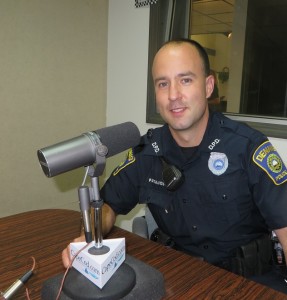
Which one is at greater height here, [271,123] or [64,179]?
[271,123]

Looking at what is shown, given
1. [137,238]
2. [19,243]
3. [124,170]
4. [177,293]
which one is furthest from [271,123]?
[19,243]

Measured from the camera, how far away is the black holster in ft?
3.46

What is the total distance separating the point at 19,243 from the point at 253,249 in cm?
76

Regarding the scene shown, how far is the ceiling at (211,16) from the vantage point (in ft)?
6.27

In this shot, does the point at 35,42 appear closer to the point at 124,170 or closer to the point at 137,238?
the point at 124,170

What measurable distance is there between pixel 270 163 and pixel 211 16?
125 cm

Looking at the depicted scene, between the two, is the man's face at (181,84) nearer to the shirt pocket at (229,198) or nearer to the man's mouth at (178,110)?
the man's mouth at (178,110)

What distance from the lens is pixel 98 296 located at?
684 mm

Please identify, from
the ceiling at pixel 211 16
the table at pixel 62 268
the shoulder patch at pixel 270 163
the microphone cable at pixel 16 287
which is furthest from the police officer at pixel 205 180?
the ceiling at pixel 211 16

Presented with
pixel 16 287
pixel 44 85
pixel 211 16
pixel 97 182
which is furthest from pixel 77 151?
pixel 211 16

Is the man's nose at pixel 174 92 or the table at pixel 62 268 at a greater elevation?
the man's nose at pixel 174 92

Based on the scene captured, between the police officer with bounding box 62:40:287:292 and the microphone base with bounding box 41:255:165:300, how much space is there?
1.17 ft

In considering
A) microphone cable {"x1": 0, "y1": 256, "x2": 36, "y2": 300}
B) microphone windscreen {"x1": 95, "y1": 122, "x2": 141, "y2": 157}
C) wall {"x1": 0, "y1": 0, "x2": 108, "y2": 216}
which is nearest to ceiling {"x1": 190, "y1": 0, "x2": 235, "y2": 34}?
wall {"x1": 0, "y1": 0, "x2": 108, "y2": 216}

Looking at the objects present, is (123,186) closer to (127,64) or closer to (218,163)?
(218,163)
